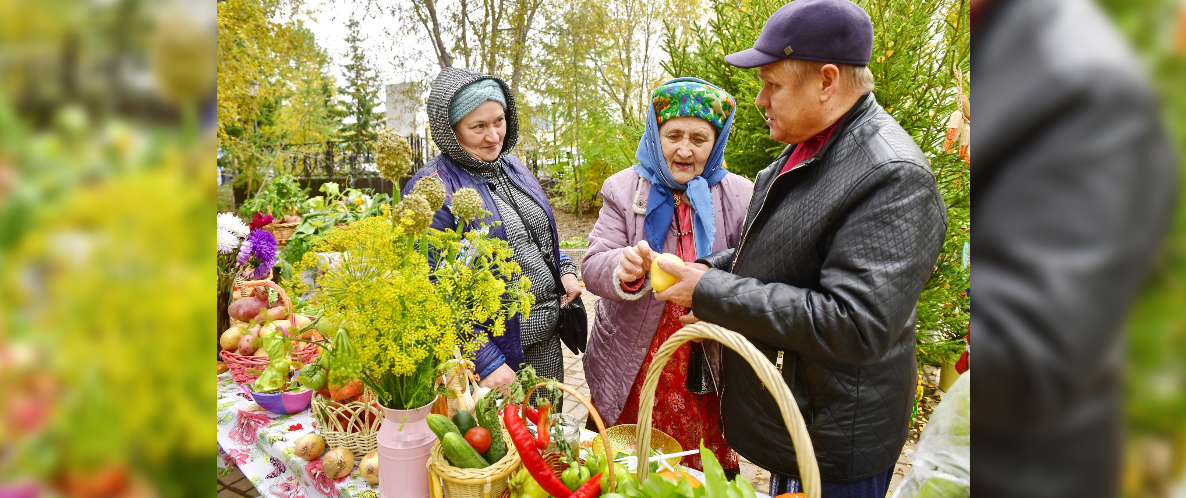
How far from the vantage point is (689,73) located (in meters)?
4.04

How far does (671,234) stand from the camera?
2.47 meters

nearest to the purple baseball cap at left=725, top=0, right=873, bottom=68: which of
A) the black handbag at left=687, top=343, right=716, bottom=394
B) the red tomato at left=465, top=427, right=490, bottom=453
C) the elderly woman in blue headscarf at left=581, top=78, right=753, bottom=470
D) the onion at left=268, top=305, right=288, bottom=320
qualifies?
the elderly woman in blue headscarf at left=581, top=78, right=753, bottom=470

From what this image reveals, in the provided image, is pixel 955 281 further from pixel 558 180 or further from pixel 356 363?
pixel 558 180

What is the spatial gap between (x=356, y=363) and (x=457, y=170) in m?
1.24

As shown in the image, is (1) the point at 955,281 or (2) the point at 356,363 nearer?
(2) the point at 356,363

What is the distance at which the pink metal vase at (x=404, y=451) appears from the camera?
1563 mm

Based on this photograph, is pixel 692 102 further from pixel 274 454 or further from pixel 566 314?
pixel 274 454

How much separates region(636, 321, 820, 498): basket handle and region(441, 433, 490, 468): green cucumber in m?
0.43

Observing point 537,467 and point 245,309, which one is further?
point 245,309

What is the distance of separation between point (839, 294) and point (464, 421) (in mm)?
1032

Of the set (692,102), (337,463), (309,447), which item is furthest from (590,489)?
(692,102)
